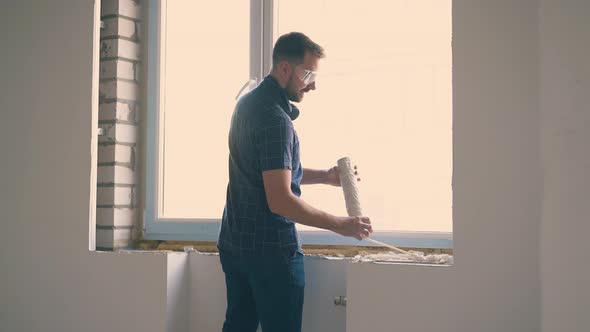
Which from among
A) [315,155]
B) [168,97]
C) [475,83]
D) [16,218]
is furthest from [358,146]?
[16,218]

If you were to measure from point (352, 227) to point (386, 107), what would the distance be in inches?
22.4

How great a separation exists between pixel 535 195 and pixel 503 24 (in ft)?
1.67

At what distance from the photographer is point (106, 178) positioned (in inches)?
124

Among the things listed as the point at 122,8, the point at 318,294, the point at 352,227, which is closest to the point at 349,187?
the point at 352,227

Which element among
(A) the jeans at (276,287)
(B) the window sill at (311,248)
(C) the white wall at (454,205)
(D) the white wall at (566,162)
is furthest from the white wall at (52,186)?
(D) the white wall at (566,162)

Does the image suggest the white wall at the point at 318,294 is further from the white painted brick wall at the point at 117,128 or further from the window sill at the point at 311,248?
the white painted brick wall at the point at 117,128

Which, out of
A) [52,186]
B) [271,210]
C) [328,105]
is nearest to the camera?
[271,210]

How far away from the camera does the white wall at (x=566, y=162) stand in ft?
5.65

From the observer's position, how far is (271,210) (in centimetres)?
230

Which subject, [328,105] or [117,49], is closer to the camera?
[328,105]

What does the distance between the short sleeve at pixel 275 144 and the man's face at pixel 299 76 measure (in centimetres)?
19

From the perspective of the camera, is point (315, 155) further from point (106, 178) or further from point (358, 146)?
point (106, 178)

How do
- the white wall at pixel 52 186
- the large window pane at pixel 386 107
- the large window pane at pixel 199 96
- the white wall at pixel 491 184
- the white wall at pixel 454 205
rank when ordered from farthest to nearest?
the large window pane at pixel 199 96, the white wall at pixel 52 186, the large window pane at pixel 386 107, the white wall at pixel 491 184, the white wall at pixel 454 205

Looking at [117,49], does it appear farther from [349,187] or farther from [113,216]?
[349,187]
